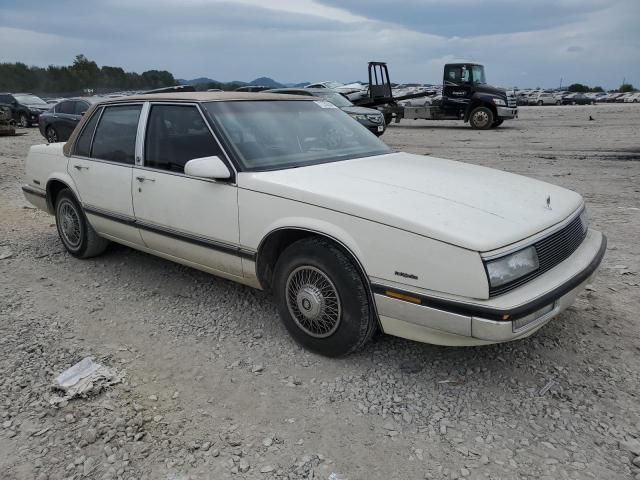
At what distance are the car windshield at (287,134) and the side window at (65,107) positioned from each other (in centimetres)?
1412

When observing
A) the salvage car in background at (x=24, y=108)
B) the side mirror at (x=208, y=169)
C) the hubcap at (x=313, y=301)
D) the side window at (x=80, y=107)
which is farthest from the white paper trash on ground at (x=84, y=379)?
the salvage car in background at (x=24, y=108)

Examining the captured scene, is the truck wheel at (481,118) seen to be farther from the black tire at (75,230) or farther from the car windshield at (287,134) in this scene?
the black tire at (75,230)

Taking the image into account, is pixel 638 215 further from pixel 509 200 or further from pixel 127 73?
pixel 127 73

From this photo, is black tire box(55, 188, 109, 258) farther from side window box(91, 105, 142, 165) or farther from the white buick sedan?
side window box(91, 105, 142, 165)

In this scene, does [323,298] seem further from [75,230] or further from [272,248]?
[75,230]

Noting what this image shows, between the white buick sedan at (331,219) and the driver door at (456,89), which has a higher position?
the driver door at (456,89)

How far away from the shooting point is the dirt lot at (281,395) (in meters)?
2.39

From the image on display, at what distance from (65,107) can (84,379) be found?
604 inches

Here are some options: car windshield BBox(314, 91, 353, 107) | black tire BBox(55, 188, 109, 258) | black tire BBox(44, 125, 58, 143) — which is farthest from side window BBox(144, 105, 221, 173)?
black tire BBox(44, 125, 58, 143)

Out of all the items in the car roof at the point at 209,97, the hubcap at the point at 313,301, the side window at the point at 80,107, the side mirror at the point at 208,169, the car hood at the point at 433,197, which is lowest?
the hubcap at the point at 313,301

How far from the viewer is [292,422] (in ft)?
8.75

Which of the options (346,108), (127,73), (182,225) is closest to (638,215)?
(182,225)

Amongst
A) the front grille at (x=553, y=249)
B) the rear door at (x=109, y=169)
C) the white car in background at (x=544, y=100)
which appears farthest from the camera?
the white car in background at (x=544, y=100)

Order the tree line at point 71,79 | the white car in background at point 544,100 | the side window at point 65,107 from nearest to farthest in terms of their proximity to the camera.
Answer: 1. the side window at point 65,107
2. the white car in background at point 544,100
3. the tree line at point 71,79
